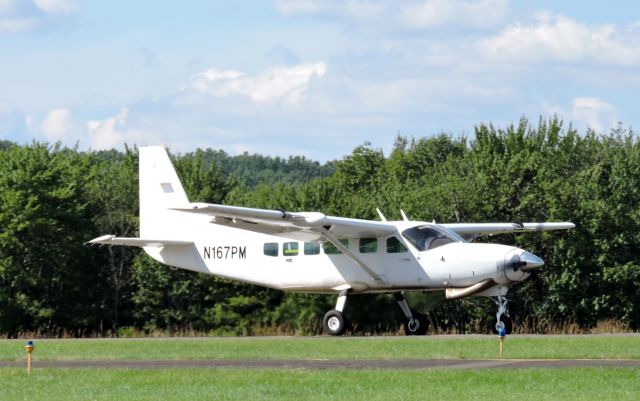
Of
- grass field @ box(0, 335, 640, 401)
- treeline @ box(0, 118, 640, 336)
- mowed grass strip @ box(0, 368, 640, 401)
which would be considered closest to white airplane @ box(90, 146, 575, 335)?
treeline @ box(0, 118, 640, 336)

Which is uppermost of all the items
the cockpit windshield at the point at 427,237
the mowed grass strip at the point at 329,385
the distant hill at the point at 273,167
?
the distant hill at the point at 273,167

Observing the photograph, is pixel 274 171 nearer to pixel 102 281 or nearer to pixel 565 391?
pixel 102 281

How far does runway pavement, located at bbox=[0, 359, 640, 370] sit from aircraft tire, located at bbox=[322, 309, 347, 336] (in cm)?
A: 891

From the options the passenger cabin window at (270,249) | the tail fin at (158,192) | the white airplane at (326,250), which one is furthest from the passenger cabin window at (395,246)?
the tail fin at (158,192)

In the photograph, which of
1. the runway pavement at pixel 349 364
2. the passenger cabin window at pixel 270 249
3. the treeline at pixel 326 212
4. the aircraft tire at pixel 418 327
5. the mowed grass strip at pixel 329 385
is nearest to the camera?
the mowed grass strip at pixel 329 385

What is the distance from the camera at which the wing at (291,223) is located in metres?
29.1

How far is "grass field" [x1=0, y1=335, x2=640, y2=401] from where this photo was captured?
54.7 ft

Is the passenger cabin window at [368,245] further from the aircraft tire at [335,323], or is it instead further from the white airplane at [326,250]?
the aircraft tire at [335,323]

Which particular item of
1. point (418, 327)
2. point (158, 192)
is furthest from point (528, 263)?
point (158, 192)

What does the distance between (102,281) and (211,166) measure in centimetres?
807

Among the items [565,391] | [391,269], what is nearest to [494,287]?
[391,269]

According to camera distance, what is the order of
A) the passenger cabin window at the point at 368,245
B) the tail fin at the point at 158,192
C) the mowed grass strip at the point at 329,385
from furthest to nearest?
the tail fin at the point at 158,192, the passenger cabin window at the point at 368,245, the mowed grass strip at the point at 329,385

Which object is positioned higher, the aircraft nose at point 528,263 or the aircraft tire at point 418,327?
the aircraft nose at point 528,263

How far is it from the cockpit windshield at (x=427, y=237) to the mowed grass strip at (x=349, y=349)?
3.59 metres
